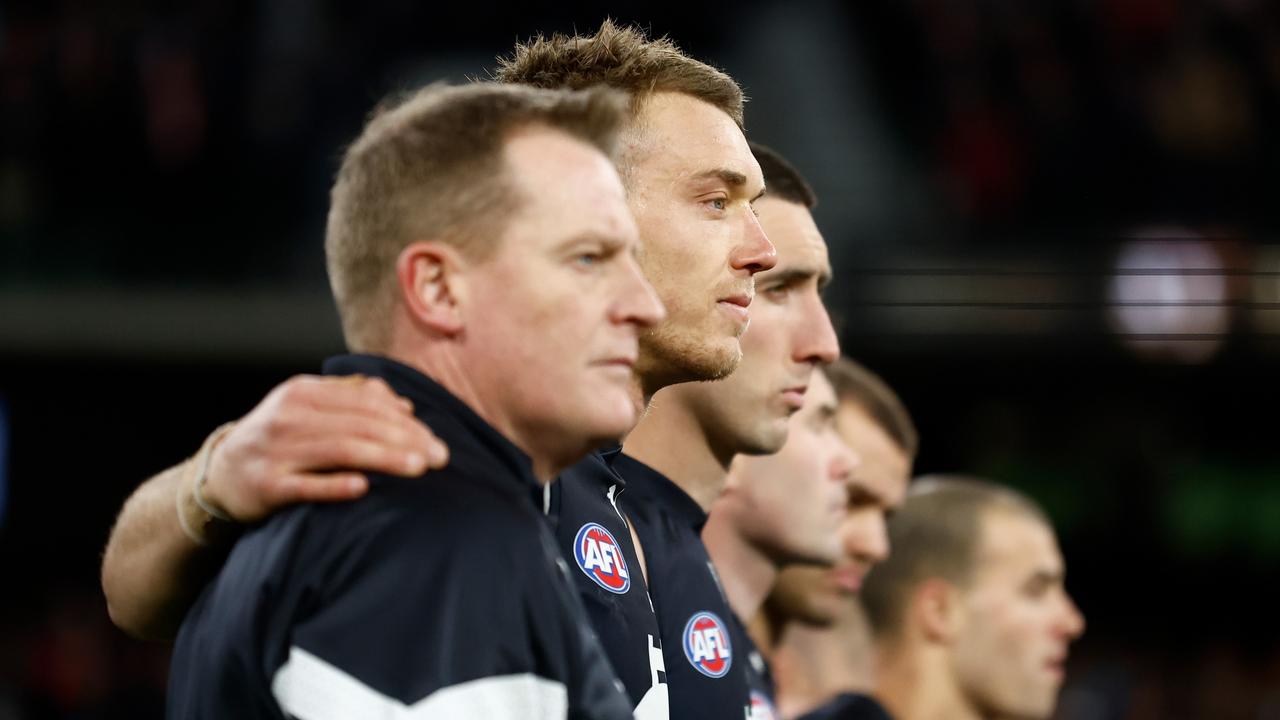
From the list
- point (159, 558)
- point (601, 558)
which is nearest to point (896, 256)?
point (601, 558)

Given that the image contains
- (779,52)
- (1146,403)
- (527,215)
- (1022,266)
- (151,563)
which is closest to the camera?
(527,215)

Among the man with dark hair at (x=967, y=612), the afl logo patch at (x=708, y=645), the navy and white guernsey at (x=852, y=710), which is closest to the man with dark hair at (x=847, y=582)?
the navy and white guernsey at (x=852, y=710)

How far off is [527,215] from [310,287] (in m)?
7.73

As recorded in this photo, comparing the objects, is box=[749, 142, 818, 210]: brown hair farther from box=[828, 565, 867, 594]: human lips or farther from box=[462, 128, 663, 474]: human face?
box=[462, 128, 663, 474]: human face

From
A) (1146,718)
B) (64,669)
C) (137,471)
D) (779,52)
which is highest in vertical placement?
(779,52)

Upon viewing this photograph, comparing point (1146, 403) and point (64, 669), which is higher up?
point (1146, 403)

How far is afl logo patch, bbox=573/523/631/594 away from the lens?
2416 mm

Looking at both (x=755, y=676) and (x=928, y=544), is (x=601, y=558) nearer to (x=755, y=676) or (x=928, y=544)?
(x=755, y=676)

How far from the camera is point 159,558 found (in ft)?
6.75

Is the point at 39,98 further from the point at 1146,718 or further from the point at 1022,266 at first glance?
the point at 1146,718

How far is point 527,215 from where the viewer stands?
1.78m

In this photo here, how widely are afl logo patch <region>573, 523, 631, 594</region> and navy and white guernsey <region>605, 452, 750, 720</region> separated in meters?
0.21

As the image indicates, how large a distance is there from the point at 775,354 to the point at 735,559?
25.5 inches

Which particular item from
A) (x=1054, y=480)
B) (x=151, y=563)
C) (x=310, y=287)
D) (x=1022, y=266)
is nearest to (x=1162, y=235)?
(x=1022, y=266)
